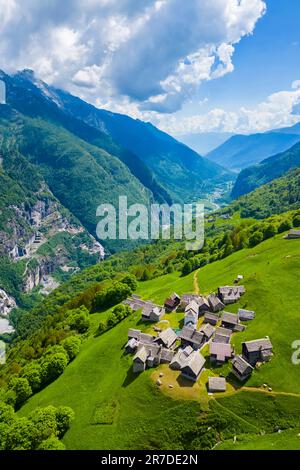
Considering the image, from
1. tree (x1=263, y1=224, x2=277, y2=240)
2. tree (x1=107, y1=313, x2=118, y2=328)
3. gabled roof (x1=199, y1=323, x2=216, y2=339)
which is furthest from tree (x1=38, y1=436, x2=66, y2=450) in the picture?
tree (x1=263, y1=224, x2=277, y2=240)

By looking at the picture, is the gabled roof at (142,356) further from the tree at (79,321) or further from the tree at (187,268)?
the tree at (187,268)

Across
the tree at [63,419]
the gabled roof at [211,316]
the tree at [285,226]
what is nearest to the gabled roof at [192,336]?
the gabled roof at [211,316]

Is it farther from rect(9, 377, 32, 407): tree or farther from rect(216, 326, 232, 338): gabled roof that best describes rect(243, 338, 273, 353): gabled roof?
rect(9, 377, 32, 407): tree

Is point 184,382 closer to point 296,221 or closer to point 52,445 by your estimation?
point 52,445

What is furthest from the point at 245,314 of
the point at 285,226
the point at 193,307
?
the point at 285,226
